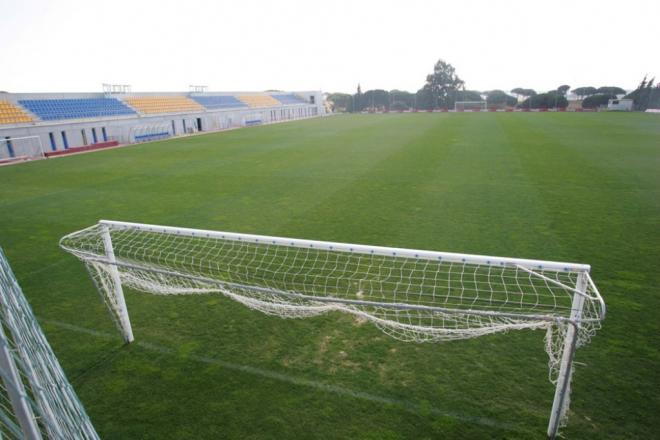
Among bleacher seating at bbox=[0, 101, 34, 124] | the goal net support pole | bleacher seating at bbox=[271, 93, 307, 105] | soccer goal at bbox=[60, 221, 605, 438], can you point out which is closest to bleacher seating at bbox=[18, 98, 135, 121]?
bleacher seating at bbox=[0, 101, 34, 124]

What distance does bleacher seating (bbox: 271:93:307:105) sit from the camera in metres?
52.3

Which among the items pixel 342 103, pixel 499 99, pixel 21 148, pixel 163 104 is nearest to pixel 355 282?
pixel 21 148

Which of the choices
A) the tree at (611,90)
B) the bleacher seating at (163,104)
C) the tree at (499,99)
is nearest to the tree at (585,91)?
the tree at (611,90)

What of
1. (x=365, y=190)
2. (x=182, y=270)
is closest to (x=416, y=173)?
(x=365, y=190)

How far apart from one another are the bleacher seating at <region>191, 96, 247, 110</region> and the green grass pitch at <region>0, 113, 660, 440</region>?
2653cm

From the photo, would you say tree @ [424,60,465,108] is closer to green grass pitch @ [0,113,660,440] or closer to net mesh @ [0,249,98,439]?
green grass pitch @ [0,113,660,440]

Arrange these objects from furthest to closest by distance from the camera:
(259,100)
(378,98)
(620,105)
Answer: (378,98)
(259,100)
(620,105)

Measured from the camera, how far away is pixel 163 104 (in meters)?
31.4

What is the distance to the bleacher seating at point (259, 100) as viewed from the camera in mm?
44034

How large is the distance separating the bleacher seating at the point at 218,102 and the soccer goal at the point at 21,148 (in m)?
18.0

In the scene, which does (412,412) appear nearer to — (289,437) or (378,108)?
(289,437)

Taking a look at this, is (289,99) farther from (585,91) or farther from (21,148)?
(585,91)

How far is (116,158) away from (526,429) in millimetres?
18678

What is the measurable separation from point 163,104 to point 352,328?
31.9 metres
